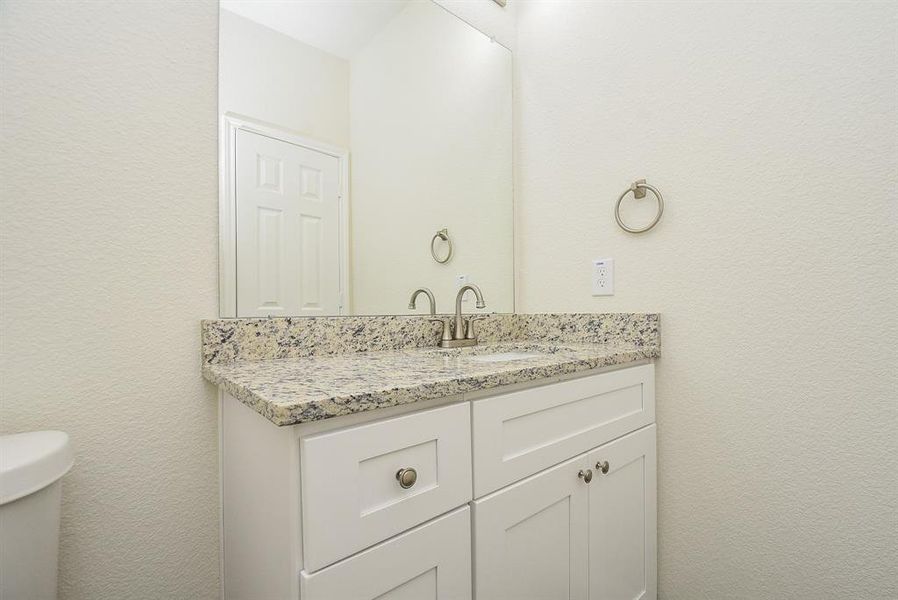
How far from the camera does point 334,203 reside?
43.6 inches

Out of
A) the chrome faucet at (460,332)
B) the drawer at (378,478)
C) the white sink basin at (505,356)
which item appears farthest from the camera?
the chrome faucet at (460,332)

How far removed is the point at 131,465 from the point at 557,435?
34.8 inches

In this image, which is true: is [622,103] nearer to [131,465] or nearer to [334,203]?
[334,203]

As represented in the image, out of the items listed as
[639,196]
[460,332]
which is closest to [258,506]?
[460,332]

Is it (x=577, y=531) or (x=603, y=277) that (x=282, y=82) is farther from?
(x=577, y=531)

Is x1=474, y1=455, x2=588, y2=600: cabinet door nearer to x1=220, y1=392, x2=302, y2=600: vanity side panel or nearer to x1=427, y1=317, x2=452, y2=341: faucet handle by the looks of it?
x1=220, y1=392, x2=302, y2=600: vanity side panel

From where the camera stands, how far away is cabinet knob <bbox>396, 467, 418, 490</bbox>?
59 centimetres

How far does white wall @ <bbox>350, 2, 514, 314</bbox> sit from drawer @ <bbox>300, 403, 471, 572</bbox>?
0.58 metres

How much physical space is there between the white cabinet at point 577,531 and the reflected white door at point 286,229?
662mm

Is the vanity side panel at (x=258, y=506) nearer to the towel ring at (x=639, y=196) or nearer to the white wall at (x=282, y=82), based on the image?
the white wall at (x=282, y=82)

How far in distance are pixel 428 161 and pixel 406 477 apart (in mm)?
1078

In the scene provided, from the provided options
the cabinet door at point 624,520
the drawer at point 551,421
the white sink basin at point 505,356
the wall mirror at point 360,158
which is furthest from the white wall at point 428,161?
the cabinet door at point 624,520

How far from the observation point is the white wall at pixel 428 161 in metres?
1.18

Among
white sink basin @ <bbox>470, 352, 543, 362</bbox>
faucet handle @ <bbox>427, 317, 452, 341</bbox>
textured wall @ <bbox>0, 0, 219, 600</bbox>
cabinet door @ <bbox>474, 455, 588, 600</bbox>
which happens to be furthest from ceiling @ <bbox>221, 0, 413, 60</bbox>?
cabinet door @ <bbox>474, 455, 588, 600</bbox>
